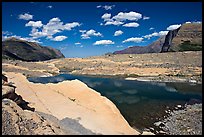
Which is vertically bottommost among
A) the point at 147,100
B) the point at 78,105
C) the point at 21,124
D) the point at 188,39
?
the point at 147,100

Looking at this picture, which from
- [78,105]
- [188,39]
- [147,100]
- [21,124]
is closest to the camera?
[21,124]

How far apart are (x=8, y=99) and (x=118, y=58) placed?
73.3 meters

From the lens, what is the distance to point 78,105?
2570cm

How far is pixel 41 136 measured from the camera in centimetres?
1477

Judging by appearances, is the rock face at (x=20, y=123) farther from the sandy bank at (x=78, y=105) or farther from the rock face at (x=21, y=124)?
the sandy bank at (x=78, y=105)

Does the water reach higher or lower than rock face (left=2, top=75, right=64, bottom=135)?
lower

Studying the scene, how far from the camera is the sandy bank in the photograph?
21.1 metres

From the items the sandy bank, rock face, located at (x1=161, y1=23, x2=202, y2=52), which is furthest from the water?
rock face, located at (x1=161, y1=23, x2=202, y2=52)

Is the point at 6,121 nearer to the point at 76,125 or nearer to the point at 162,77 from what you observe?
the point at 76,125

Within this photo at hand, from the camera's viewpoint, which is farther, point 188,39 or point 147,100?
point 188,39

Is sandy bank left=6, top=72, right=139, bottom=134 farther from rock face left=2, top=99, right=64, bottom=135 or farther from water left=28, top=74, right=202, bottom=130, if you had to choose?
rock face left=2, top=99, right=64, bottom=135

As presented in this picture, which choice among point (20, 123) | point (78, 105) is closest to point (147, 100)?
point (78, 105)

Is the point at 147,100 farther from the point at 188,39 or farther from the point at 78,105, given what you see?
the point at 188,39

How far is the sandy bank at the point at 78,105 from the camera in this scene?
69.2 ft
